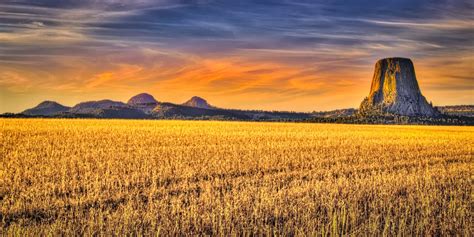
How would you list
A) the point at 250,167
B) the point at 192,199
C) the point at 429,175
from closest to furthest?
1. the point at 192,199
2. the point at 429,175
3. the point at 250,167

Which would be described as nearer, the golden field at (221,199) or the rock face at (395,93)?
the golden field at (221,199)

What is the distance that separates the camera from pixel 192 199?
9.89 metres

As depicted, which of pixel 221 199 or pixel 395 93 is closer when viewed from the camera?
pixel 221 199

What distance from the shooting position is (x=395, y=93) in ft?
528

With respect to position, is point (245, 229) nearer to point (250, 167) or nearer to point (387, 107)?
point (250, 167)

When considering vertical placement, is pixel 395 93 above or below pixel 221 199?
above

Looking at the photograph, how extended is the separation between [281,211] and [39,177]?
7932 mm

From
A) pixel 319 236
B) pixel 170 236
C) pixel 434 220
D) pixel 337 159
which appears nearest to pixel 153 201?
pixel 170 236

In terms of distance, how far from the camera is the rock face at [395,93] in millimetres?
153500

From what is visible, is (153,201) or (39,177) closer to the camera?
(153,201)

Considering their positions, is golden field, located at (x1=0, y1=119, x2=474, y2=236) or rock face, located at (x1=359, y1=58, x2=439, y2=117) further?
rock face, located at (x1=359, y1=58, x2=439, y2=117)

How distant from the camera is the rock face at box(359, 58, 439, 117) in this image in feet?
504

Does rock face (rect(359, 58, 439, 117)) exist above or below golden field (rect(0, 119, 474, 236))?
above

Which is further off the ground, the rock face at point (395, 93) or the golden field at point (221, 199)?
the rock face at point (395, 93)
